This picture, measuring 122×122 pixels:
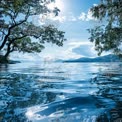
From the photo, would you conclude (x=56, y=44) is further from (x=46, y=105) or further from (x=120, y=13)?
(x=46, y=105)

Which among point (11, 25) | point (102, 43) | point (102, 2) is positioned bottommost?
point (102, 43)

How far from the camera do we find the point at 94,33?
93.0ft

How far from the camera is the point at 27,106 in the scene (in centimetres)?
1210

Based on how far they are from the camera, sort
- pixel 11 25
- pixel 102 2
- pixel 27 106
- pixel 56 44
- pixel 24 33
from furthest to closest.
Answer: pixel 24 33 < pixel 56 44 < pixel 11 25 < pixel 102 2 < pixel 27 106

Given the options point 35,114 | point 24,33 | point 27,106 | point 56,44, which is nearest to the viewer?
point 35,114

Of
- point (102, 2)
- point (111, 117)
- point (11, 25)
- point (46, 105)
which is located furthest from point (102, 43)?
point (111, 117)

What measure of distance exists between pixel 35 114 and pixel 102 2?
56.6 feet

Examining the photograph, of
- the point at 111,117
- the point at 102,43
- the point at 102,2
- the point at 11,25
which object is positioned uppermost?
the point at 102,2

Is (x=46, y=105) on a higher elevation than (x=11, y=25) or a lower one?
lower

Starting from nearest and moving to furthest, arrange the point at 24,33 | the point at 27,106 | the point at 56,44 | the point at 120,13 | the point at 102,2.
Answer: the point at 27,106 → the point at 120,13 → the point at 102,2 → the point at 56,44 → the point at 24,33

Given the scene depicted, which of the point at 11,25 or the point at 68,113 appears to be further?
the point at 11,25

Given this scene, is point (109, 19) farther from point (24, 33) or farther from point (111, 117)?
point (111, 117)

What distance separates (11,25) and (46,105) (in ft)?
54.9

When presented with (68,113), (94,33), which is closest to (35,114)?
(68,113)
